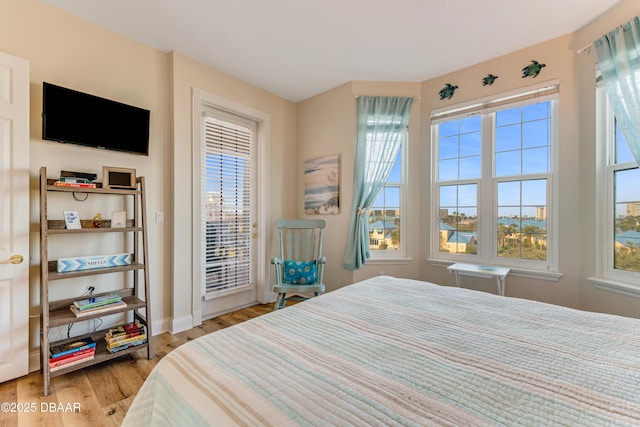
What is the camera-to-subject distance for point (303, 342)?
1009mm

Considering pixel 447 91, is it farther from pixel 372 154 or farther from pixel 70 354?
pixel 70 354

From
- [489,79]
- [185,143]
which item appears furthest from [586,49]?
[185,143]

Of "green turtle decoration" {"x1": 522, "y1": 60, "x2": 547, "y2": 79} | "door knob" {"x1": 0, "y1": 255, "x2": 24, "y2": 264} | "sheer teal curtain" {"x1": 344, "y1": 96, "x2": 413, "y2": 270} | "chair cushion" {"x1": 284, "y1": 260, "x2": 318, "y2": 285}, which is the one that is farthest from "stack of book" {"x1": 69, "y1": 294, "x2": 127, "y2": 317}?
"green turtle decoration" {"x1": 522, "y1": 60, "x2": 547, "y2": 79}

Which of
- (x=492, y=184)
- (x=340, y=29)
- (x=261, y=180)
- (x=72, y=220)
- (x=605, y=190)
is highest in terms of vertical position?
(x=340, y=29)

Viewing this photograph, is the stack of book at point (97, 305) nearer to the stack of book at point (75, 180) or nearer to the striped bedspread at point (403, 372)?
the stack of book at point (75, 180)

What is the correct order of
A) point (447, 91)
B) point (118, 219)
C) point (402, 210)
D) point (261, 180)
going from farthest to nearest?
point (261, 180) → point (402, 210) → point (447, 91) → point (118, 219)

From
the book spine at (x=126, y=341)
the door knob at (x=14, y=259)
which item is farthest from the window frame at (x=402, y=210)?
the door knob at (x=14, y=259)

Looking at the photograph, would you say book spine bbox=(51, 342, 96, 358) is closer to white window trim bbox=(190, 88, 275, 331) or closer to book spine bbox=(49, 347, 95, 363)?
book spine bbox=(49, 347, 95, 363)

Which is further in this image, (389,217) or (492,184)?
(389,217)

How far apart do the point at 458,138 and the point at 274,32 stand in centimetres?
213

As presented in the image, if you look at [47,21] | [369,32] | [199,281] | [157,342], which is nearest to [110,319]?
[157,342]

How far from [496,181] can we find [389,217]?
1136 millimetres

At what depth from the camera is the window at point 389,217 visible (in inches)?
127

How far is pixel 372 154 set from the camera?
3.17 meters
